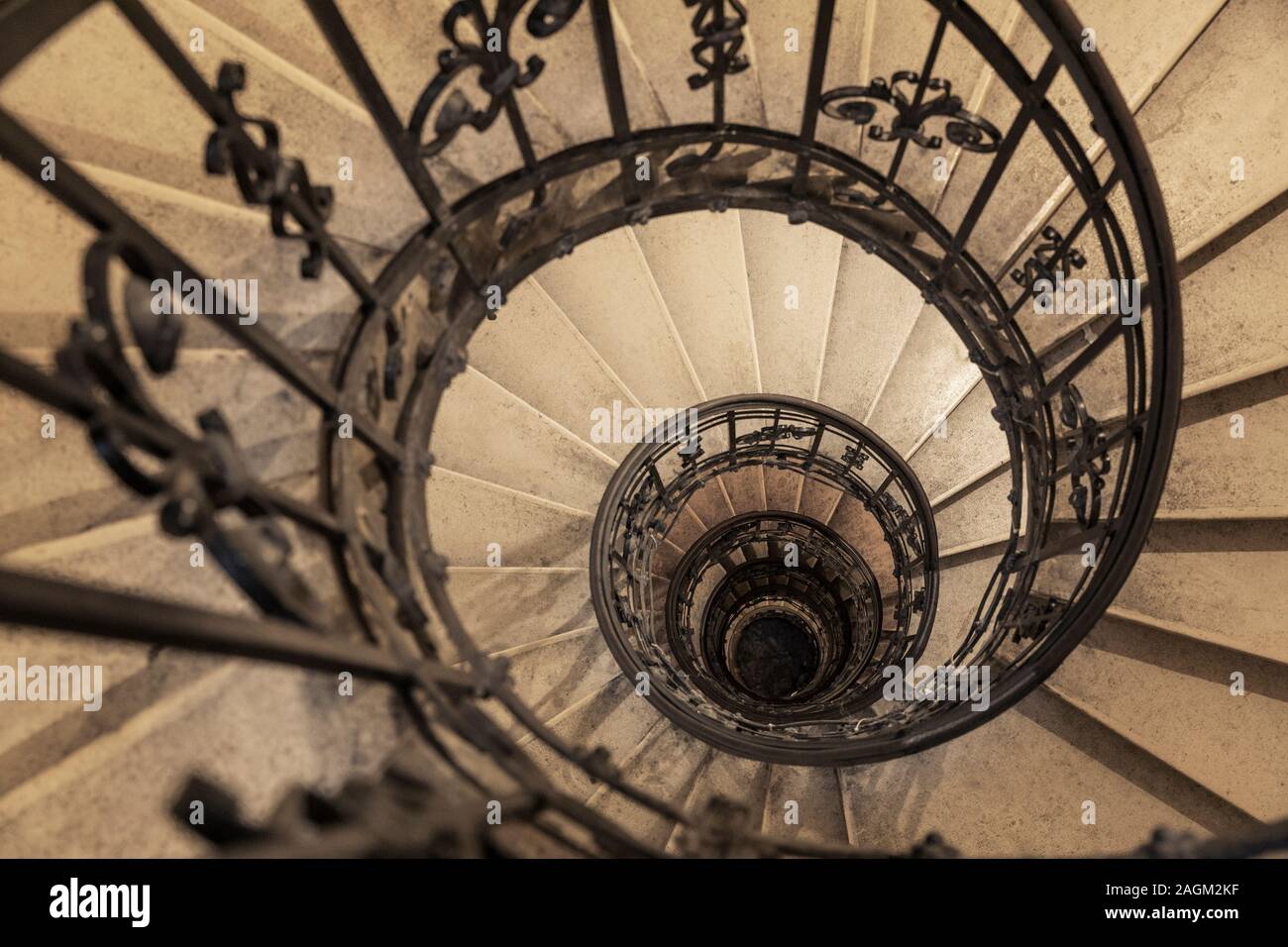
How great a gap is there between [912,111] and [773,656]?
29.9ft

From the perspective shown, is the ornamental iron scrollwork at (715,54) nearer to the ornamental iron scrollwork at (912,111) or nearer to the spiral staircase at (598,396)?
the spiral staircase at (598,396)

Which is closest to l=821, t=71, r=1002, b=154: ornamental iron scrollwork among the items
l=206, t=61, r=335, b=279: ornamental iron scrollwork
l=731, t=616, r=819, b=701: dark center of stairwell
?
l=206, t=61, r=335, b=279: ornamental iron scrollwork

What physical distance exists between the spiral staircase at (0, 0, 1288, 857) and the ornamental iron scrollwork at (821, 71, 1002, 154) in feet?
0.07

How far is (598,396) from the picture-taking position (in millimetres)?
5230

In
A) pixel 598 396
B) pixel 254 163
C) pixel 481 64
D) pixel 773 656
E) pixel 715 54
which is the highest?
pixel 715 54

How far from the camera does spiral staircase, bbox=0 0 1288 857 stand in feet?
5.53

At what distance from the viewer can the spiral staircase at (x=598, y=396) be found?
66.4 inches

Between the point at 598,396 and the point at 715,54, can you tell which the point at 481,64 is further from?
the point at 598,396

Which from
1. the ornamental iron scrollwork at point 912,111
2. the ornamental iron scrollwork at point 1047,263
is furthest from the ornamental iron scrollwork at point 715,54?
the ornamental iron scrollwork at point 1047,263

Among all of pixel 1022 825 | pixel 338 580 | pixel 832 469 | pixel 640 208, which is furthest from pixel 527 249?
pixel 832 469

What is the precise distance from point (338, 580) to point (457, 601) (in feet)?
9.08

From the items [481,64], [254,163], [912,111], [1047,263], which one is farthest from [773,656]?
[254,163]

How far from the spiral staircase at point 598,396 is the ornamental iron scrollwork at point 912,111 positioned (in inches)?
0.8

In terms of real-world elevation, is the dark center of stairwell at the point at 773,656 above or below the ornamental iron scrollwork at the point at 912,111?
below
